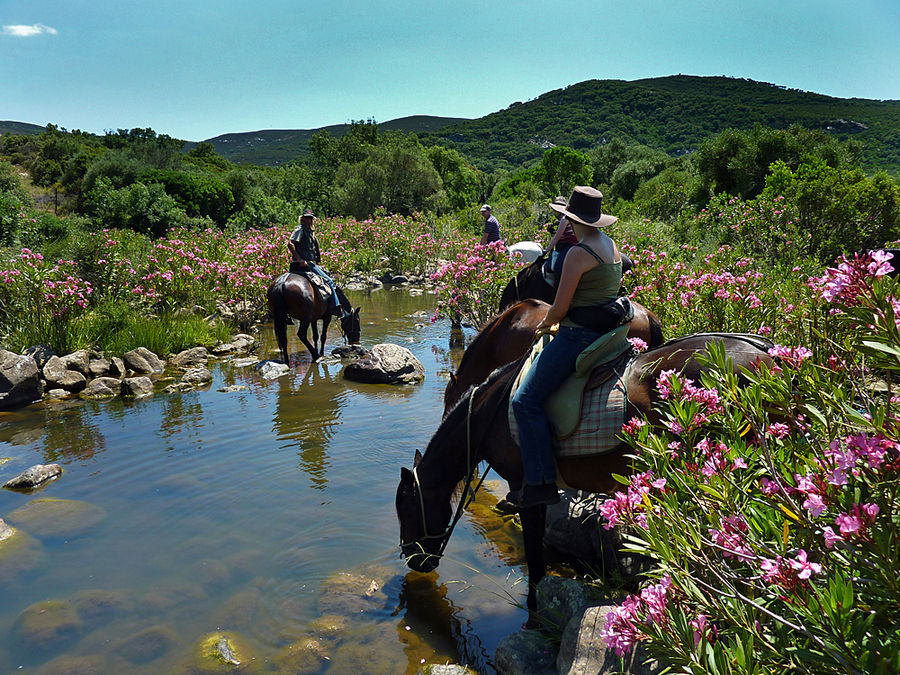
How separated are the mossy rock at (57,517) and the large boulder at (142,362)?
523 centimetres

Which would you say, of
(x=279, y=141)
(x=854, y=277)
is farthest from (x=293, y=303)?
(x=279, y=141)

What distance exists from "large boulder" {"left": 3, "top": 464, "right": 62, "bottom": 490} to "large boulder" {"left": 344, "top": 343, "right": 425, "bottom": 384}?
5.04m

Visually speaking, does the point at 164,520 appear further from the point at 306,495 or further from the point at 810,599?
the point at 810,599

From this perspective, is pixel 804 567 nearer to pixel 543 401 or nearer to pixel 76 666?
pixel 543 401

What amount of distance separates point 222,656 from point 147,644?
0.61m

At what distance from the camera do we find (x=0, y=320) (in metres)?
10.9

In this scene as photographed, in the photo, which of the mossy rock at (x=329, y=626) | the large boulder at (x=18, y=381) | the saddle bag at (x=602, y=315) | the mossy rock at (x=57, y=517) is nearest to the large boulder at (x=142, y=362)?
the large boulder at (x=18, y=381)

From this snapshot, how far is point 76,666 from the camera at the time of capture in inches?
149

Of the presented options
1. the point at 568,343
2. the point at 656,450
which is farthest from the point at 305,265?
the point at 656,450

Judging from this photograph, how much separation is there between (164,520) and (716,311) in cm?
628

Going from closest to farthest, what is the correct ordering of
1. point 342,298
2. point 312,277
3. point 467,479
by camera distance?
point 467,479 → point 312,277 → point 342,298

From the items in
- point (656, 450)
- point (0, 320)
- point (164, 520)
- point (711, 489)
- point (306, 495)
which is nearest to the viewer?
point (711, 489)

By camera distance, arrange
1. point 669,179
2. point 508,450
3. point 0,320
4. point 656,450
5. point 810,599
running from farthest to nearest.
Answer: point 669,179, point 0,320, point 508,450, point 656,450, point 810,599

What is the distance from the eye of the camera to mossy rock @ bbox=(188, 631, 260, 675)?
3766mm
